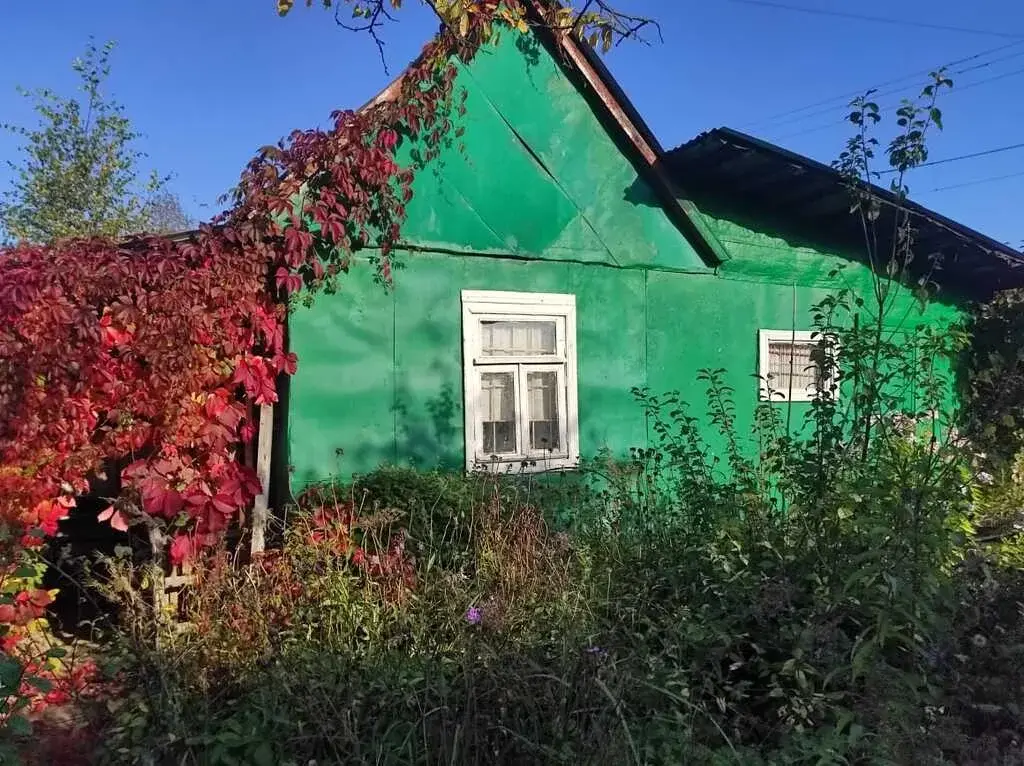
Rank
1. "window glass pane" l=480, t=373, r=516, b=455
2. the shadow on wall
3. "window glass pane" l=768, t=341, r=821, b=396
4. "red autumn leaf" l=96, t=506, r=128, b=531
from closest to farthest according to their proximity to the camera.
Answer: "red autumn leaf" l=96, t=506, r=128, b=531
the shadow on wall
"window glass pane" l=480, t=373, r=516, b=455
"window glass pane" l=768, t=341, r=821, b=396

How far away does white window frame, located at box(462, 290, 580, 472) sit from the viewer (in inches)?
A: 214

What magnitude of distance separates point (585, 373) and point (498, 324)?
0.88m

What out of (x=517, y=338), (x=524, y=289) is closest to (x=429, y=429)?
(x=517, y=338)

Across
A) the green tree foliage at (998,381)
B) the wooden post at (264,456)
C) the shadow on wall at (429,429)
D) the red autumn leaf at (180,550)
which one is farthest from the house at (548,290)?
the green tree foliage at (998,381)

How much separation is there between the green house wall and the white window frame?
3.3 inches

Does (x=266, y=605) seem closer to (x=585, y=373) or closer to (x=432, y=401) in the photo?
(x=432, y=401)

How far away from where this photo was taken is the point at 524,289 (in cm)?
575

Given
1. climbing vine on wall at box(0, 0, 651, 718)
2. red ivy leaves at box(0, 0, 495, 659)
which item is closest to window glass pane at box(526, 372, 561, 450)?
climbing vine on wall at box(0, 0, 651, 718)

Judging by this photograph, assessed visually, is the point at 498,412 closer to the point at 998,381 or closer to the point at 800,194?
the point at 998,381

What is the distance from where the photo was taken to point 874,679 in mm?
2713

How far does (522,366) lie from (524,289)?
62 cm

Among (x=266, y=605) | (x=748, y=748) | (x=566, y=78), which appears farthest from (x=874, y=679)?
(x=566, y=78)

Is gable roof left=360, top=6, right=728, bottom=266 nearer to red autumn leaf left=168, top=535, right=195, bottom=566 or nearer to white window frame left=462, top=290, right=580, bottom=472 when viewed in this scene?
white window frame left=462, top=290, right=580, bottom=472

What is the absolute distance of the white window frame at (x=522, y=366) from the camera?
5441 millimetres
